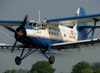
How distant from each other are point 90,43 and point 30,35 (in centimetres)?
660

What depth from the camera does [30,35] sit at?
45688 mm

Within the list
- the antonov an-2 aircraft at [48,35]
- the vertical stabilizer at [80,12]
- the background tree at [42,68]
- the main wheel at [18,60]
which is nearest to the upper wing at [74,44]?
the antonov an-2 aircraft at [48,35]

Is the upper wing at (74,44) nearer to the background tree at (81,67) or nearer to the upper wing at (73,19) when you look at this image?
the upper wing at (73,19)

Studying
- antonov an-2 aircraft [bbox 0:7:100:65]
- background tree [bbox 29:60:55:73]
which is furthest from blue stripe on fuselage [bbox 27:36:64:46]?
background tree [bbox 29:60:55:73]

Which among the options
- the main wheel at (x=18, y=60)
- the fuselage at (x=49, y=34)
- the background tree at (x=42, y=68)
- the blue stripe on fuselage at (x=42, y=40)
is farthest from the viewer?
the background tree at (x=42, y=68)

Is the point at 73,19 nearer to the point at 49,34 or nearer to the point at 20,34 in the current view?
the point at 49,34

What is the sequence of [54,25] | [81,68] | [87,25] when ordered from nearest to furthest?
[54,25], [87,25], [81,68]

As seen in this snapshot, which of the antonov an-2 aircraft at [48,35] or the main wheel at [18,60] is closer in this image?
the antonov an-2 aircraft at [48,35]

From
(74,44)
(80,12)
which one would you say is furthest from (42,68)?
(74,44)

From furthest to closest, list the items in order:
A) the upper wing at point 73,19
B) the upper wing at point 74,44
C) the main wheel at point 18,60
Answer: the upper wing at point 73,19 → the upper wing at point 74,44 → the main wheel at point 18,60

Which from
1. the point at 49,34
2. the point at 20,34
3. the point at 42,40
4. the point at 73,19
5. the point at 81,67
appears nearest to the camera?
the point at 20,34

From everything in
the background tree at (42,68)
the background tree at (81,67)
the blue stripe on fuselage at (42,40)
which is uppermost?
the blue stripe on fuselage at (42,40)

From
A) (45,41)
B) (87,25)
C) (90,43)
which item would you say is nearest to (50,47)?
(45,41)

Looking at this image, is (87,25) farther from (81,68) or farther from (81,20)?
(81,68)
